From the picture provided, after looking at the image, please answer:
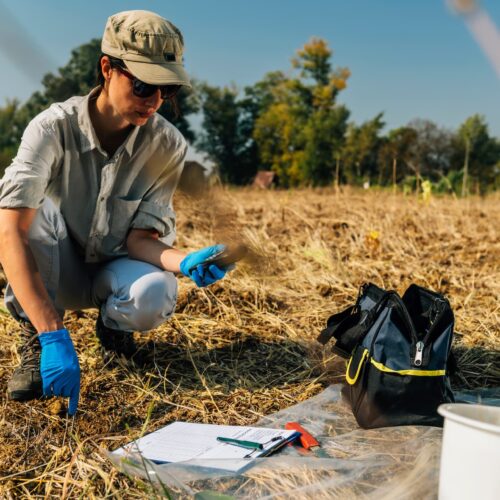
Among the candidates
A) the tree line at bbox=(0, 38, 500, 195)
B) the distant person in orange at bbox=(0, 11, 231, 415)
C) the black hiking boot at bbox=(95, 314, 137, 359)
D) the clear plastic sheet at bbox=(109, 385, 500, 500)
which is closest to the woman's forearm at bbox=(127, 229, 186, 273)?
the distant person in orange at bbox=(0, 11, 231, 415)

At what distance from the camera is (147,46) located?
177cm

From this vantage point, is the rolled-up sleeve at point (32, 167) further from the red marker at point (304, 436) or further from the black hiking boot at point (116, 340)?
the red marker at point (304, 436)

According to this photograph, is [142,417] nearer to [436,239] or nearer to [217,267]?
[217,267]

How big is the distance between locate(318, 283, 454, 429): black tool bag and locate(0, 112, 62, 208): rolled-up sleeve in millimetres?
1092

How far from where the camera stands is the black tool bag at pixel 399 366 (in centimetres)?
169

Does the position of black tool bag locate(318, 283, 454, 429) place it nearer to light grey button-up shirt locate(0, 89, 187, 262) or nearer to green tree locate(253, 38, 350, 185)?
light grey button-up shirt locate(0, 89, 187, 262)

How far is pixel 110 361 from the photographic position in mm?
2191

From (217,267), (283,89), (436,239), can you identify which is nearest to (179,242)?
(436,239)

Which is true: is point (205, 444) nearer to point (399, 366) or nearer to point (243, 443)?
point (243, 443)

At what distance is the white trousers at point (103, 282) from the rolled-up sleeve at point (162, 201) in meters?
0.16

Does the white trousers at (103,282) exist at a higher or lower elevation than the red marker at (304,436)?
higher

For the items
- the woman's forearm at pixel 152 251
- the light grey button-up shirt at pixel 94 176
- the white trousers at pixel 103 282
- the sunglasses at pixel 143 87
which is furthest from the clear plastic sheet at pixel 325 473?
the sunglasses at pixel 143 87

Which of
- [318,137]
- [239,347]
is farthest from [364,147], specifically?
[239,347]

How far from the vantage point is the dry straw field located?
5.41 feet
